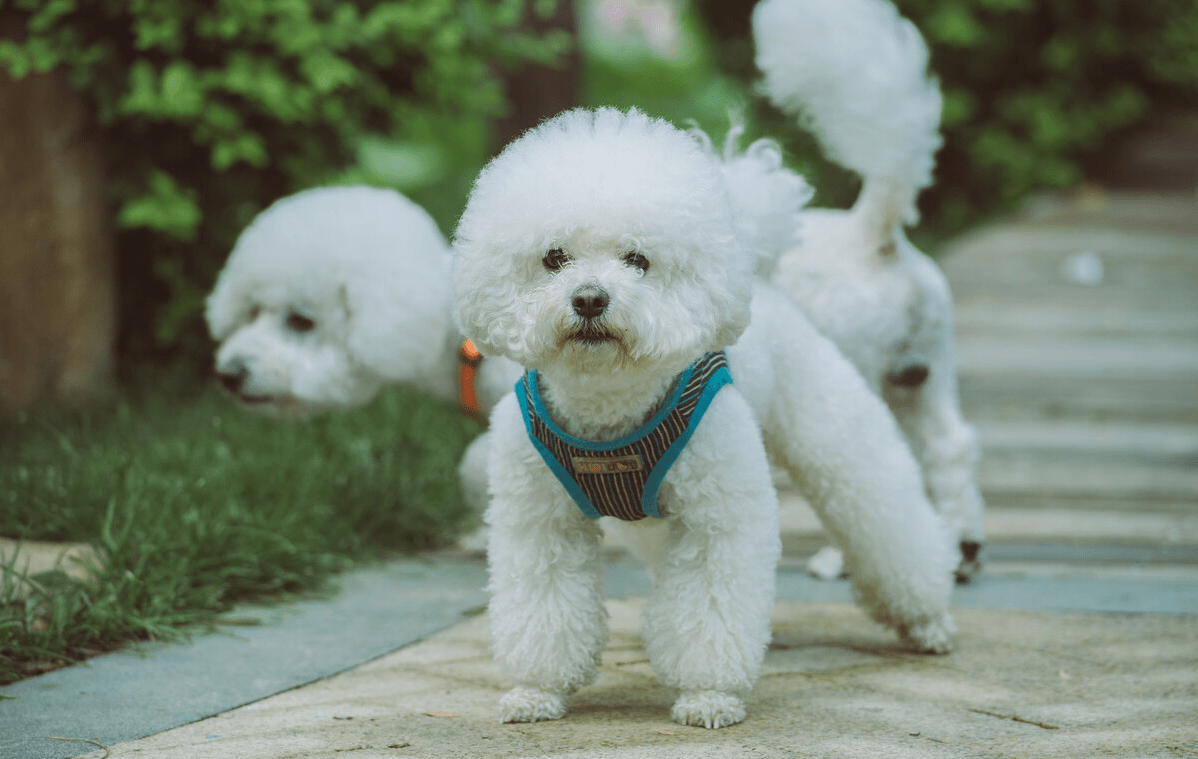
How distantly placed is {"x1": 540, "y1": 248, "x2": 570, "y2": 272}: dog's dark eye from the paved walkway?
97cm

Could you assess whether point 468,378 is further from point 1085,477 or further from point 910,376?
point 1085,477

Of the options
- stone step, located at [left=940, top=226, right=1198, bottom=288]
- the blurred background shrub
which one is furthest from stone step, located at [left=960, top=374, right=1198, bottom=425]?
stone step, located at [left=940, top=226, right=1198, bottom=288]

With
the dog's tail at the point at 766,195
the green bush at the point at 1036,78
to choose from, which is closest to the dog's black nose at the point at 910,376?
the dog's tail at the point at 766,195

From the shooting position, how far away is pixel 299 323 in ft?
13.9

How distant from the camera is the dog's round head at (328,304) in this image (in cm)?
411

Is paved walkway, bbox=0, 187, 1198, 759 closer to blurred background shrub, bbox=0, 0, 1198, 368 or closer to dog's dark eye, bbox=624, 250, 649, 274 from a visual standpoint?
dog's dark eye, bbox=624, 250, 649, 274

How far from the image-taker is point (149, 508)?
12.7 ft

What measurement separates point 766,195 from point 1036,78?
966cm

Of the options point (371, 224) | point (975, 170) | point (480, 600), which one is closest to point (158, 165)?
point (371, 224)

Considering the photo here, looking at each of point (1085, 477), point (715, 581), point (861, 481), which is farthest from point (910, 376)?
point (1085, 477)

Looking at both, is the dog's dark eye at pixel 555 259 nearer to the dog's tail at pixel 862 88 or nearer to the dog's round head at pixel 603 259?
the dog's round head at pixel 603 259

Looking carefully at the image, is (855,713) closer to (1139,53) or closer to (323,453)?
(323,453)

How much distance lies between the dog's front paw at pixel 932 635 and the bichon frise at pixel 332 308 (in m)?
1.43

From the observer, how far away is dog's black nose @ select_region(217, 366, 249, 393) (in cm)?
416
